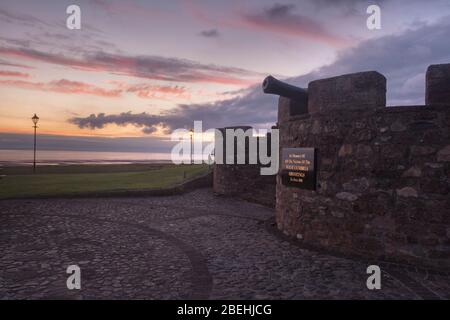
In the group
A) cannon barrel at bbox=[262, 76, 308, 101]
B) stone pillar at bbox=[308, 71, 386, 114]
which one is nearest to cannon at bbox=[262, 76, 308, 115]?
cannon barrel at bbox=[262, 76, 308, 101]

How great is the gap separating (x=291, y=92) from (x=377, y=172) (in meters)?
3.14

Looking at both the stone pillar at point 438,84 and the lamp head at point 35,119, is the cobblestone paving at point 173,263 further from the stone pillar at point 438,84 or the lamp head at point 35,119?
the lamp head at point 35,119

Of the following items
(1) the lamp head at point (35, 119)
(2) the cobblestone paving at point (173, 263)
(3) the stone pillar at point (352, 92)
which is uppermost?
(1) the lamp head at point (35, 119)

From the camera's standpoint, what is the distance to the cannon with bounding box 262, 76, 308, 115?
7930 mm

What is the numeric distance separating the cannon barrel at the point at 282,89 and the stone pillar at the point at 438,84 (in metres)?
2.99

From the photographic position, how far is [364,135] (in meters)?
7.05

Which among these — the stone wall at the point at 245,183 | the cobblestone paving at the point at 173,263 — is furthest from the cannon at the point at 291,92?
the stone wall at the point at 245,183

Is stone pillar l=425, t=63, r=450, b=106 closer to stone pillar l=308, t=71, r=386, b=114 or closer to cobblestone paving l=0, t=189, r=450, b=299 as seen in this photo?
stone pillar l=308, t=71, r=386, b=114

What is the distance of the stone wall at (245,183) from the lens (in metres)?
15.2

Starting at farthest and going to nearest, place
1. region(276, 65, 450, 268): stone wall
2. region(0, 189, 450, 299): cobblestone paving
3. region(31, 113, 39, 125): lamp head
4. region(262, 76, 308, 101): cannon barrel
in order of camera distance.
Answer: region(31, 113, 39, 125): lamp head
region(262, 76, 308, 101): cannon barrel
region(276, 65, 450, 268): stone wall
region(0, 189, 450, 299): cobblestone paving

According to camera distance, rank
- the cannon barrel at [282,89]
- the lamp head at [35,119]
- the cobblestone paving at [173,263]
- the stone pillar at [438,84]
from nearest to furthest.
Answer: the cobblestone paving at [173,263] → the stone pillar at [438,84] → the cannon barrel at [282,89] → the lamp head at [35,119]

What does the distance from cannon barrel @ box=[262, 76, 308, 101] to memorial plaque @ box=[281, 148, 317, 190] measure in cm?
154
